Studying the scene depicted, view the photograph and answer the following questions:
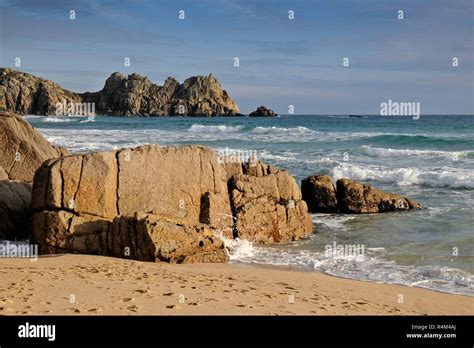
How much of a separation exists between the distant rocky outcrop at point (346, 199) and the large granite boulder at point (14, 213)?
7.99 metres

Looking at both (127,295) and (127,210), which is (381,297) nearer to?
(127,295)

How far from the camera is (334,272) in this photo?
10.6 m

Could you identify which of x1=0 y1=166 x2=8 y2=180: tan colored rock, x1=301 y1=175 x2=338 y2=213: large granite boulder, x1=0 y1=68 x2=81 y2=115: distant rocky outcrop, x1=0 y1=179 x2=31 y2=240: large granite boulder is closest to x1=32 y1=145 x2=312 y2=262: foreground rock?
x1=0 y1=179 x2=31 y2=240: large granite boulder

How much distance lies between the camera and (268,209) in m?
13.4

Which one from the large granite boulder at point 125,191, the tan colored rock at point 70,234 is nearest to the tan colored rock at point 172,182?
the large granite boulder at point 125,191

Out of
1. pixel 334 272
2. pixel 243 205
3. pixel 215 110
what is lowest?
pixel 334 272

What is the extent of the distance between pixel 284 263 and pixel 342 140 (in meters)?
33.7

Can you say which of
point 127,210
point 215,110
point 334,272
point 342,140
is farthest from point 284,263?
point 215,110

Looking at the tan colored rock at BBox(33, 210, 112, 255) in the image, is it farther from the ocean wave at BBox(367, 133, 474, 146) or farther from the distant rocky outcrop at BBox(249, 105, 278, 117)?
the distant rocky outcrop at BBox(249, 105, 278, 117)

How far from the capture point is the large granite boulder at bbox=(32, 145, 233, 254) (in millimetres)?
10992

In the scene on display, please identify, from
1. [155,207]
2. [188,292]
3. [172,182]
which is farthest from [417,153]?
[188,292]

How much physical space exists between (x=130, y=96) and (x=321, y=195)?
11216 cm

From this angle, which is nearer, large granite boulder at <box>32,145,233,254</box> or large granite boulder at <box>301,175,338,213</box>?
large granite boulder at <box>32,145,233,254</box>

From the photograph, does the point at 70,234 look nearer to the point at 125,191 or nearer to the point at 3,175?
the point at 125,191
